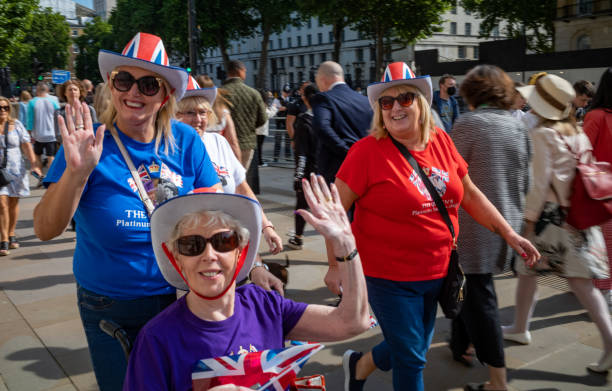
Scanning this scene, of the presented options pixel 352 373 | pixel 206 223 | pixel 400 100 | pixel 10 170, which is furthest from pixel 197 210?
pixel 10 170

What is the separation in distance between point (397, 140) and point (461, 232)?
0.84 metres

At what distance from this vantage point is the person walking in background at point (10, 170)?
268 inches

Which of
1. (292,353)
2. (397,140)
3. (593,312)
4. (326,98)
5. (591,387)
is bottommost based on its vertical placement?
(591,387)

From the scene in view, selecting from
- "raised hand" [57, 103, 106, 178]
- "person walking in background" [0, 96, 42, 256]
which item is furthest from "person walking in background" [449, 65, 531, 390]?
"person walking in background" [0, 96, 42, 256]

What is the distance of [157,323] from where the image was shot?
1.78 meters

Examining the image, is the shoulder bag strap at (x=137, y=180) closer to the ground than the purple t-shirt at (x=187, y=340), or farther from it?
farther from it

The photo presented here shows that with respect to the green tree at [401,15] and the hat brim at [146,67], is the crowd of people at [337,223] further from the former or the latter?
the green tree at [401,15]

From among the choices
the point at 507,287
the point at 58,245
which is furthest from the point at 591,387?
the point at 58,245

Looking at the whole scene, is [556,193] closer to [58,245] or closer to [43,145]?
[58,245]

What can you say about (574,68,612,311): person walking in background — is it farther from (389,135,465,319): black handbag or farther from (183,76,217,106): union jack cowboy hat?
(183,76,217,106): union jack cowboy hat

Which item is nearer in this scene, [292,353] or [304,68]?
[292,353]

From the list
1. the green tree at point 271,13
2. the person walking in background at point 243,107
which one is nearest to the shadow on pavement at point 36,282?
the person walking in background at point 243,107

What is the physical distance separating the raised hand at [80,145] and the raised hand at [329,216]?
0.73m

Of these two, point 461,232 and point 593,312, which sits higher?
point 461,232
